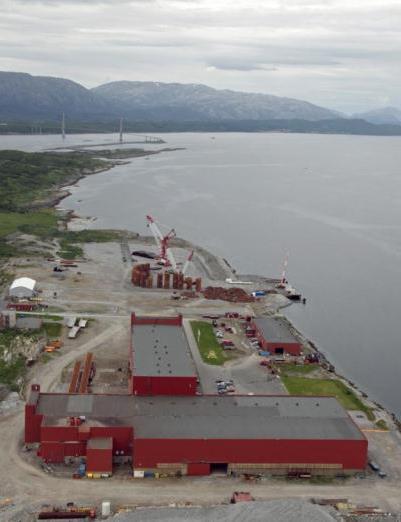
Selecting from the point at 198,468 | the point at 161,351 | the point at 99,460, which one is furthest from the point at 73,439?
the point at 161,351

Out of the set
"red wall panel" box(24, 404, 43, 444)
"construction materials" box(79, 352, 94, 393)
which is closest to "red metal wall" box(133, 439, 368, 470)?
"red wall panel" box(24, 404, 43, 444)

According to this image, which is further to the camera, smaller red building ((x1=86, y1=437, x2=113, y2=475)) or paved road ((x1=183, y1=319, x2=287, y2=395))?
paved road ((x1=183, y1=319, x2=287, y2=395))

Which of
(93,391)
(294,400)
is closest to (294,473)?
(294,400)

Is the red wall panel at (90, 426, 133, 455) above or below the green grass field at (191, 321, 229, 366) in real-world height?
above

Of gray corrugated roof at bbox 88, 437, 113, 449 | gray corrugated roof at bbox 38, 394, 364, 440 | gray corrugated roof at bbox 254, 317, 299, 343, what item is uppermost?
gray corrugated roof at bbox 38, 394, 364, 440

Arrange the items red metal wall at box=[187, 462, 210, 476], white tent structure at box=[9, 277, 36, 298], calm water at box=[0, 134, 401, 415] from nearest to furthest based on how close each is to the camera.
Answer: red metal wall at box=[187, 462, 210, 476] → white tent structure at box=[9, 277, 36, 298] → calm water at box=[0, 134, 401, 415]

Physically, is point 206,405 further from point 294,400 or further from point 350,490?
point 350,490

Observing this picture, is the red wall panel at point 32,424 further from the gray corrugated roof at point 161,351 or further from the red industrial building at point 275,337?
the red industrial building at point 275,337

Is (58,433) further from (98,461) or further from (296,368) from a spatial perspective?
(296,368)

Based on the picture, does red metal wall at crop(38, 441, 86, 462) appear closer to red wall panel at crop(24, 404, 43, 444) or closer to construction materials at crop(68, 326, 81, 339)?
red wall panel at crop(24, 404, 43, 444)
